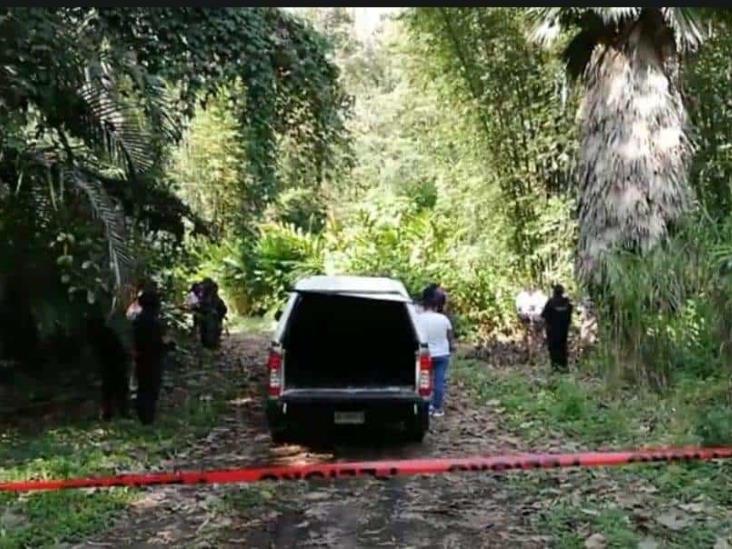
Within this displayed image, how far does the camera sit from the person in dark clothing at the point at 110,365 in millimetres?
9781

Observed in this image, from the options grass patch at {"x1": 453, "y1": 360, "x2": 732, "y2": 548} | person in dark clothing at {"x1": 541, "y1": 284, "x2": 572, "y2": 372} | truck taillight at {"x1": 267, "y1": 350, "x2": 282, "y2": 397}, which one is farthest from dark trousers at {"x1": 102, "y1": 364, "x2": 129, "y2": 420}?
person in dark clothing at {"x1": 541, "y1": 284, "x2": 572, "y2": 372}

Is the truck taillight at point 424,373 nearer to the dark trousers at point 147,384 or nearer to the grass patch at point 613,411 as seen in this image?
the grass patch at point 613,411

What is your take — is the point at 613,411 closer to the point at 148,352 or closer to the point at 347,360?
the point at 347,360

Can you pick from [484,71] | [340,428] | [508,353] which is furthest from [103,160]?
[484,71]

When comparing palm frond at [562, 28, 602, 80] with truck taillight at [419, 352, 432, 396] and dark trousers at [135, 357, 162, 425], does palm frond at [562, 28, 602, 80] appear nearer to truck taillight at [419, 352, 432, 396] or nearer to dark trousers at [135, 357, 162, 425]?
truck taillight at [419, 352, 432, 396]

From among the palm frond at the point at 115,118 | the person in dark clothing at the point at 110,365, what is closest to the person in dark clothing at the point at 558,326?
the person in dark clothing at the point at 110,365

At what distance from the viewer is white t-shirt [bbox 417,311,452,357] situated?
403 inches

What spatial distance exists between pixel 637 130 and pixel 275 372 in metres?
6.29

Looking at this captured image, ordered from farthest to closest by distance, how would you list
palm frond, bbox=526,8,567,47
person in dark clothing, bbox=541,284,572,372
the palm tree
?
person in dark clothing, bbox=541,284,572,372, palm frond, bbox=526,8,567,47, the palm tree

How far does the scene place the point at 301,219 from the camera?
1192 inches

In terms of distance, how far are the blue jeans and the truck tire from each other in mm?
1266

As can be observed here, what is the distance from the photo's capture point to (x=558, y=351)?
45.2ft

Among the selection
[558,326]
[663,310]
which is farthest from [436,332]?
[558,326]

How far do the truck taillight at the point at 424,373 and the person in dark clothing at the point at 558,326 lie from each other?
5212mm
